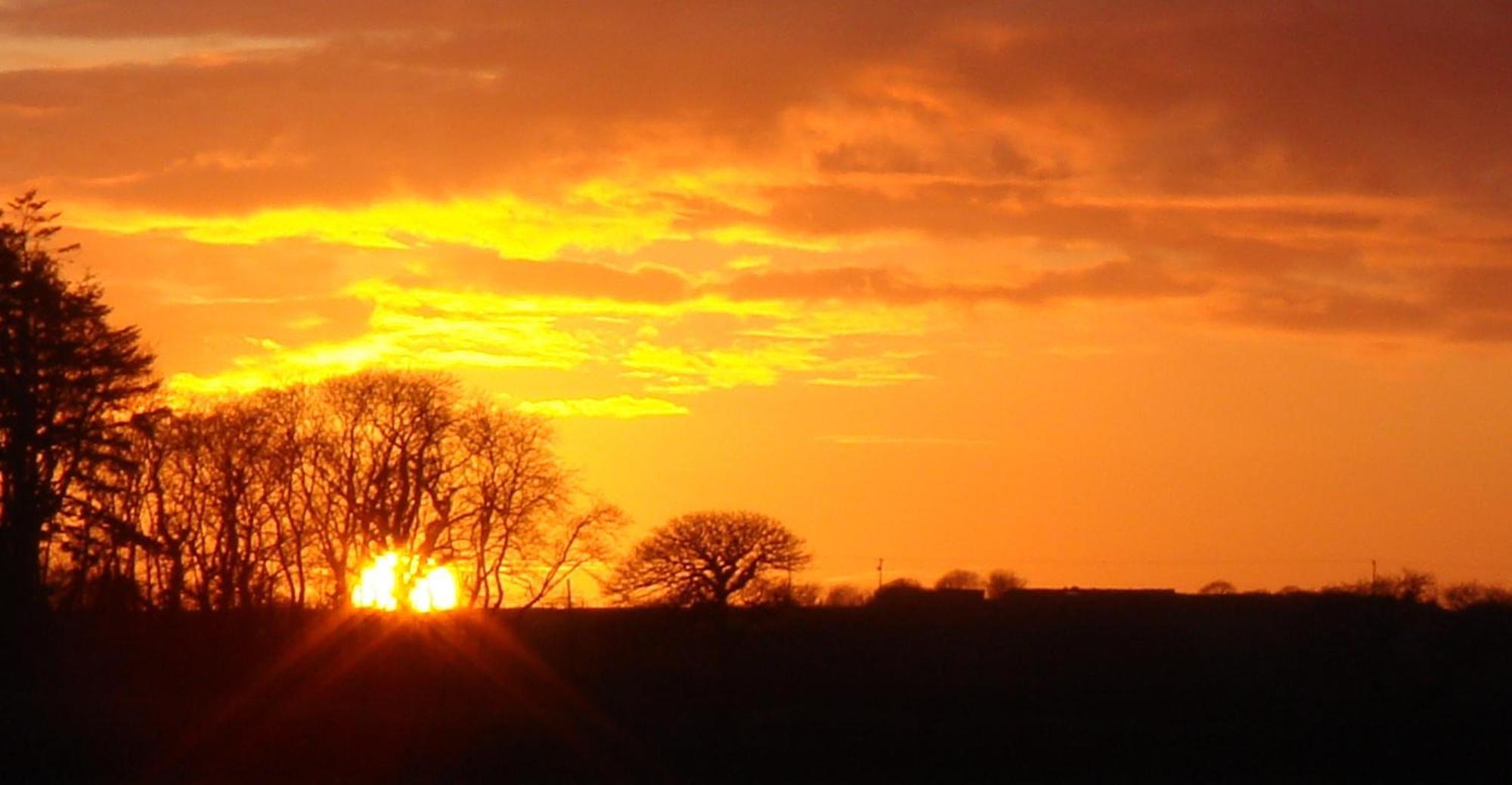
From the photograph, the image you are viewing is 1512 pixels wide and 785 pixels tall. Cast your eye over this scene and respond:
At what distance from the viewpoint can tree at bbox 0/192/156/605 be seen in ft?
172

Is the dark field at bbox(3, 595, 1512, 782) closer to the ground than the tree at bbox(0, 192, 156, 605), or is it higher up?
closer to the ground

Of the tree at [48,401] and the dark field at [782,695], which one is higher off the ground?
the tree at [48,401]

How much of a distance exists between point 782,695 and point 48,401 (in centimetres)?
2112

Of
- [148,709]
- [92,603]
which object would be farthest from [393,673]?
[148,709]

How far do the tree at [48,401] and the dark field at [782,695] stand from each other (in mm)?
2932

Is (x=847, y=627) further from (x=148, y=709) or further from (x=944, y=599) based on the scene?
(x=148, y=709)

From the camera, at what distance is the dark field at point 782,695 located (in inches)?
1722

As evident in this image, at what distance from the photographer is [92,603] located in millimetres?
59281

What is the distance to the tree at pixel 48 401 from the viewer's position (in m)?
52.3

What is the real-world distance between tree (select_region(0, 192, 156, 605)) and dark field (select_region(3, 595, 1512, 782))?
293cm

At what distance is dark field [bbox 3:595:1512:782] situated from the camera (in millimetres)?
43750

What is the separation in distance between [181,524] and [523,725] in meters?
32.8

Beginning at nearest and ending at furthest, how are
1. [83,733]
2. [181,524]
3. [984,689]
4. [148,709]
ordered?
[83,733] → [148,709] → [984,689] → [181,524]

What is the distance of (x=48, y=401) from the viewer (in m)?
53.8
